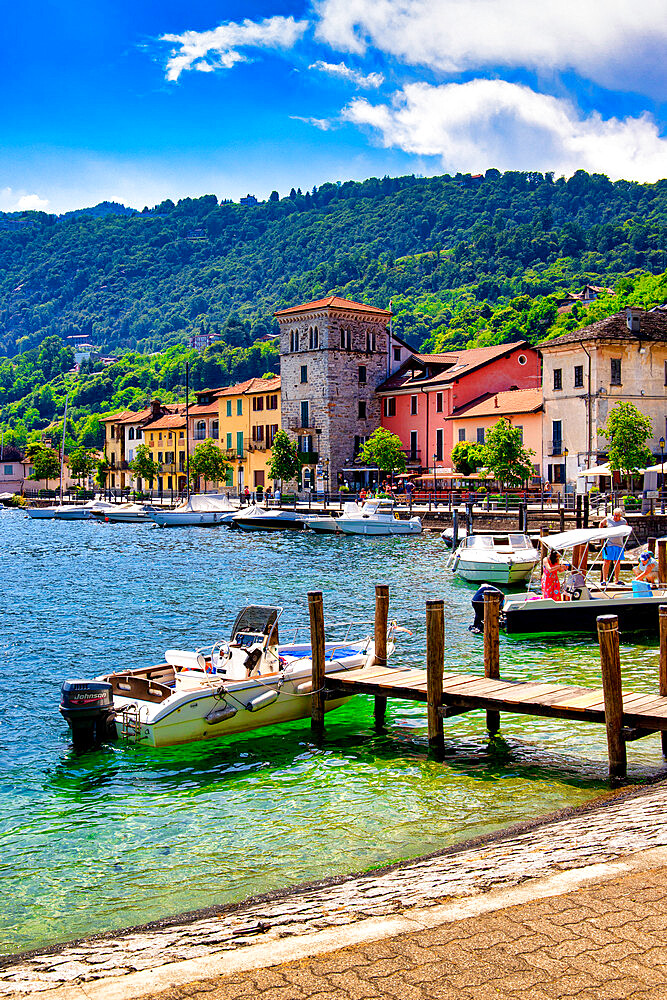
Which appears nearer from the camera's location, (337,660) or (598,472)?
(337,660)

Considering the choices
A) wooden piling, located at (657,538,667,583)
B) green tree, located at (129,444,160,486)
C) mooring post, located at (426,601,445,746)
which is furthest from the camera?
green tree, located at (129,444,160,486)

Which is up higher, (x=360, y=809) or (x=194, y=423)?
(x=194, y=423)

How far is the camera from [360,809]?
13.5 m

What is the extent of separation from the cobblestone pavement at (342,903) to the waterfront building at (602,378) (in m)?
52.8

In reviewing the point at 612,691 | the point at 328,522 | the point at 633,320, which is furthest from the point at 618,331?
the point at 612,691

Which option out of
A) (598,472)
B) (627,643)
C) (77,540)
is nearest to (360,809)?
(627,643)

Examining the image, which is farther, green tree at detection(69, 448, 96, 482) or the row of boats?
green tree at detection(69, 448, 96, 482)

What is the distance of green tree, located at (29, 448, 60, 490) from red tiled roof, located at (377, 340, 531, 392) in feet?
183

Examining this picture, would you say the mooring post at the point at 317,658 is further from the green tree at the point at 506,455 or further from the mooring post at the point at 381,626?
the green tree at the point at 506,455

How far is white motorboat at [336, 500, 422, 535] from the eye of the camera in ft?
199

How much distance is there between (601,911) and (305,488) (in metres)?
85.3

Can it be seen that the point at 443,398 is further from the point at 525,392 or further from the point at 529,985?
the point at 529,985

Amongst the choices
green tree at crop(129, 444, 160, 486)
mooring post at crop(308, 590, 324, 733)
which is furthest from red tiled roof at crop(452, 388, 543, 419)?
mooring post at crop(308, 590, 324, 733)

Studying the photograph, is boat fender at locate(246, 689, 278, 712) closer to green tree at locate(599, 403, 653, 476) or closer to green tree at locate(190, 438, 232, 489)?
green tree at locate(599, 403, 653, 476)
